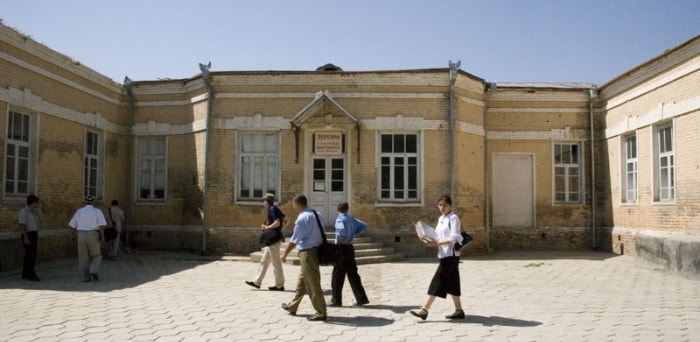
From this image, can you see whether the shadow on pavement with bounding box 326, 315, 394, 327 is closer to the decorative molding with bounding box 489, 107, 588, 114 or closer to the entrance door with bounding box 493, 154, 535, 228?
the entrance door with bounding box 493, 154, 535, 228

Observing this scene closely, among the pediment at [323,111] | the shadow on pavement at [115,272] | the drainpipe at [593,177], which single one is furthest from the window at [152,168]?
the drainpipe at [593,177]

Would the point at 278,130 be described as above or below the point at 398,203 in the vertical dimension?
above

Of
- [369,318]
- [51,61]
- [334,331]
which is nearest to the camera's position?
[334,331]

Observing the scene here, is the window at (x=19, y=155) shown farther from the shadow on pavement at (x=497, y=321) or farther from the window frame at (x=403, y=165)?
the shadow on pavement at (x=497, y=321)

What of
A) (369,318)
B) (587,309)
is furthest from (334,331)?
(587,309)

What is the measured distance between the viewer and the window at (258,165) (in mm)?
15633

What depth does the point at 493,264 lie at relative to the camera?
13.8m

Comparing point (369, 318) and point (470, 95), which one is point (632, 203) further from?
point (369, 318)

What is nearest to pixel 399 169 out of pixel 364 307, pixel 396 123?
pixel 396 123

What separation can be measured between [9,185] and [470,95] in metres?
11.7

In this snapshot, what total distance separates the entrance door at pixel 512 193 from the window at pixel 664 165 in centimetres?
365

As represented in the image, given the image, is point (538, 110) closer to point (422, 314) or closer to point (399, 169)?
point (399, 169)

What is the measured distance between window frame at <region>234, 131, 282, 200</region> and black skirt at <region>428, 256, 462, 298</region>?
8.57 m

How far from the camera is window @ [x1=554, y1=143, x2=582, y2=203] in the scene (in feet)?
57.2
